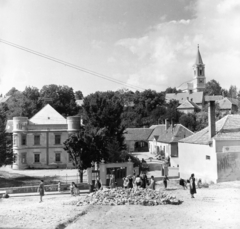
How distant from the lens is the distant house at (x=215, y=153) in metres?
26.1

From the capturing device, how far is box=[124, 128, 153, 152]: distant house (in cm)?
6562

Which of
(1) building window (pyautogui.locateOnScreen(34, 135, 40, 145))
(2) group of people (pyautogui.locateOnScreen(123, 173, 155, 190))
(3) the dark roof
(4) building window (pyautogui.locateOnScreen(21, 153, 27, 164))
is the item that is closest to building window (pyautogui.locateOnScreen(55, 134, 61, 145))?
(1) building window (pyautogui.locateOnScreen(34, 135, 40, 145))

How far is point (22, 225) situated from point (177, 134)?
3803 cm

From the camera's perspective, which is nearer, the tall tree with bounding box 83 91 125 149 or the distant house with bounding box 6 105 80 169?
the tall tree with bounding box 83 91 125 149

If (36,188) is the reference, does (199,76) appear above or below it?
above

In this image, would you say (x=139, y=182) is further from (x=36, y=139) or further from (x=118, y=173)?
(x=36, y=139)

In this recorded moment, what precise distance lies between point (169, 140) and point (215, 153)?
2460 cm

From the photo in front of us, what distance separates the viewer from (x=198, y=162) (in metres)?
28.8

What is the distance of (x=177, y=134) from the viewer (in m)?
50.4

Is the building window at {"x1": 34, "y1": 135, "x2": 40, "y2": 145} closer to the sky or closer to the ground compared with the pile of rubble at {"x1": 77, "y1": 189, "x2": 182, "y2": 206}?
closer to the sky

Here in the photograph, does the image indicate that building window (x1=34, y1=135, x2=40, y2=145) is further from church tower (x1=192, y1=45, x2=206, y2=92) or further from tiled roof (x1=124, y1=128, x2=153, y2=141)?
church tower (x1=192, y1=45, x2=206, y2=92)

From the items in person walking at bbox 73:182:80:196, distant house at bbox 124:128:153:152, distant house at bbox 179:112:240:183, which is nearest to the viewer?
person walking at bbox 73:182:80:196

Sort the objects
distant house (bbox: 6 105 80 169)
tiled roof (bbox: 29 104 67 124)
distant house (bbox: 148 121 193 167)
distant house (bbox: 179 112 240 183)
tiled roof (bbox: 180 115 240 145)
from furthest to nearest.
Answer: distant house (bbox: 148 121 193 167)
tiled roof (bbox: 29 104 67 124)
distant house (bbox: 6 105 80 169)
tiled roof (bbox: 180 115 240 145)
distant house (bbox: 179 112 240 183)

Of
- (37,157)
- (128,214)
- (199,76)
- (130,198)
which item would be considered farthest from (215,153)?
(199,76)
